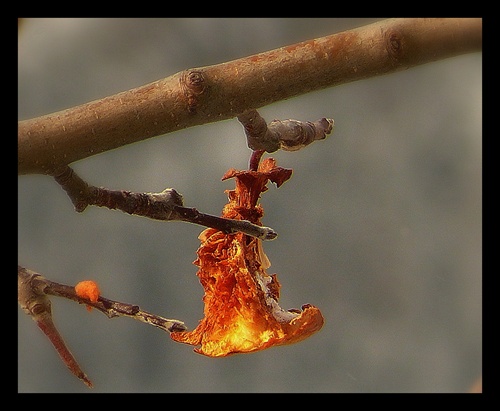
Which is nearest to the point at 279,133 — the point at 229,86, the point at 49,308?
the point at 229,86

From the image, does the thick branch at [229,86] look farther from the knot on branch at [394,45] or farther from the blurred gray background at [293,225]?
the blurred gray background at [293,225]

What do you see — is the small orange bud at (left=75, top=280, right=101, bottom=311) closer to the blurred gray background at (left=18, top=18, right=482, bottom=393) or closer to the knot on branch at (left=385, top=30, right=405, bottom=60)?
the blurred gray background at (left=18, top=18, right=482, bottom=393)

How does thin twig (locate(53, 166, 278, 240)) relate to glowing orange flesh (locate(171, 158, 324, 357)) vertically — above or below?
above

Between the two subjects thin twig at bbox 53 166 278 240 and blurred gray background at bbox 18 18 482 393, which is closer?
thin twig at bbox 53 166 278 240

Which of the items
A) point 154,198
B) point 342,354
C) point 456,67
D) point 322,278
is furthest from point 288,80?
point 342,354

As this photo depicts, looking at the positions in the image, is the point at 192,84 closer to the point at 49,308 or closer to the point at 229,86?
the point at 229,86

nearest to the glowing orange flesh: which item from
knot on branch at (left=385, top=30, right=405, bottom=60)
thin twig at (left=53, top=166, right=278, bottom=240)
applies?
thin twig at (left=53, top=166, right=278, bottom=240)
